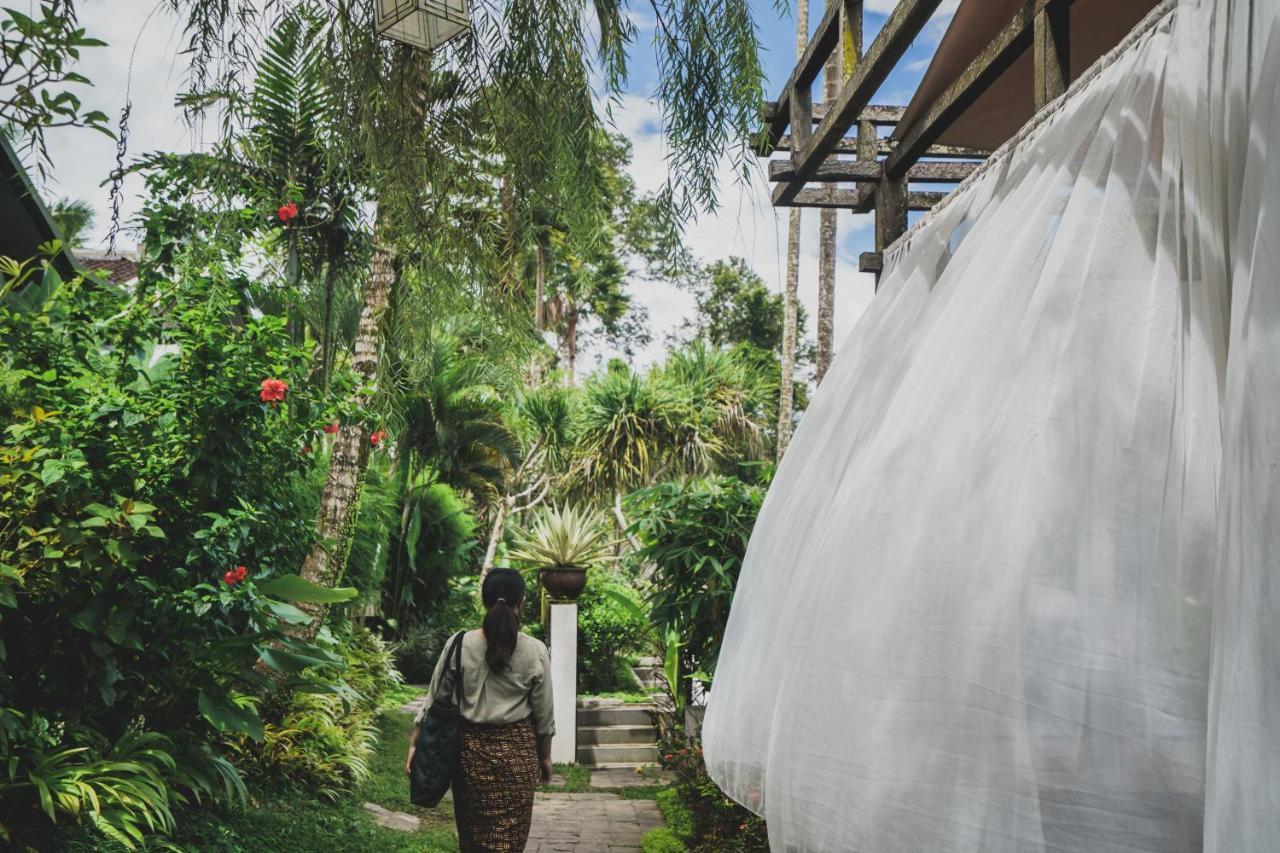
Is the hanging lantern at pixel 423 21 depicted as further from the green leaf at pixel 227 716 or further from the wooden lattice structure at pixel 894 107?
the green leaf at pixel 227 716

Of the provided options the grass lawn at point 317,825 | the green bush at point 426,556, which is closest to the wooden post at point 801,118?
the grass lawn at point 317,825

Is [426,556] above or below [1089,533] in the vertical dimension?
below

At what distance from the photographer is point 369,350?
7.03m

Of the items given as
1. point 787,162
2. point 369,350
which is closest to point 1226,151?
point 787,162

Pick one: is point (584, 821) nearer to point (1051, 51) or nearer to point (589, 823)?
point (589, 823)

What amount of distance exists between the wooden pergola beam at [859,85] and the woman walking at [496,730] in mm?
1924

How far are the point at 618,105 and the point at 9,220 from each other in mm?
6796

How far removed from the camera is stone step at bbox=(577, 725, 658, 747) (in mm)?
8922

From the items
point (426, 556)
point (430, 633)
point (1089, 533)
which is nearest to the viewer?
point (1089, 533)

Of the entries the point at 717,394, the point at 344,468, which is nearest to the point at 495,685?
the point at 344,468

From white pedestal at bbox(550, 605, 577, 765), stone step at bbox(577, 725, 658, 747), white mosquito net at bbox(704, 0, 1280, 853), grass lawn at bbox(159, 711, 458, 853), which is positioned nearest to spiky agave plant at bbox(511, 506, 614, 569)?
white pedestal at bbox(550, 605, 577, 765)

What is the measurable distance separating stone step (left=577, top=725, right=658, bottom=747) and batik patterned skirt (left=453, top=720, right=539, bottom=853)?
526cm

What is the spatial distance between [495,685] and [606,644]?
7.72 meters

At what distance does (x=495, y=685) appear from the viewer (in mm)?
3754
